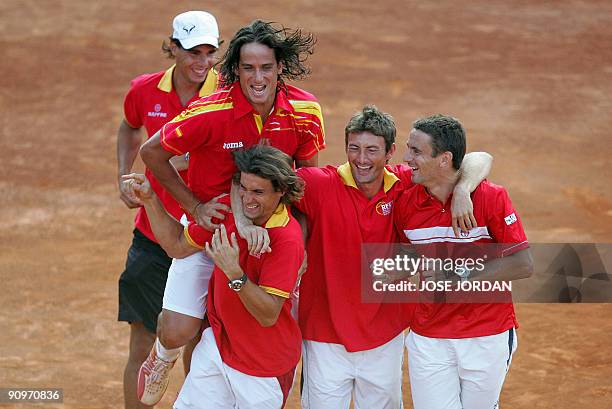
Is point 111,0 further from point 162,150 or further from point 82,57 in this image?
point 162,150

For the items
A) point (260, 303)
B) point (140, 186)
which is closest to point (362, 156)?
point (260, 303)

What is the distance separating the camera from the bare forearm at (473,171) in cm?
578

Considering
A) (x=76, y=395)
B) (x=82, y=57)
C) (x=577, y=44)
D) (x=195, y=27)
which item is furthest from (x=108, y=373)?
(x=577, y=44)

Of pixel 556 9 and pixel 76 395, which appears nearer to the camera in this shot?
pixel 76 395

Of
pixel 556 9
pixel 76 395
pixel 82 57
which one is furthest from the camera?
pixel 556 9

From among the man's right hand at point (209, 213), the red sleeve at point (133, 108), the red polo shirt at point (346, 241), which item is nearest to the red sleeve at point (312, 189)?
the red polo shirt at point (346, 241)

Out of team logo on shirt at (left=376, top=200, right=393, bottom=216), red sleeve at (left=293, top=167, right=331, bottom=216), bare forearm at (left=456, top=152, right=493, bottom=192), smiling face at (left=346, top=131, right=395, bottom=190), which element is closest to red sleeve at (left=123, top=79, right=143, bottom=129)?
red sleeve at (left=293, top=167, right=331, bottom=216)

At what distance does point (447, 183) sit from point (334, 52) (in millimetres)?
10898

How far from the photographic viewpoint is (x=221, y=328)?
581 centimetres

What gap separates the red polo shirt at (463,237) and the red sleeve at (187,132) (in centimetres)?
116

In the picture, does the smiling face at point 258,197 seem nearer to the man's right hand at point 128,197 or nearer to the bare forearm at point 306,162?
the bare forearm at point 306,162

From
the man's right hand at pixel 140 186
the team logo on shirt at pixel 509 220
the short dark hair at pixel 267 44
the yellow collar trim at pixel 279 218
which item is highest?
the short dark hair at pixel 267 44

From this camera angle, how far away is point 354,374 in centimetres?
600

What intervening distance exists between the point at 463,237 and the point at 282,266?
1055mm
